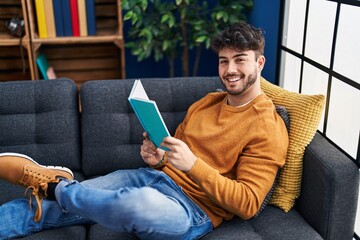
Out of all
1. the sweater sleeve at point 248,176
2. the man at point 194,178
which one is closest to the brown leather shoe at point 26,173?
the man at point 194,178

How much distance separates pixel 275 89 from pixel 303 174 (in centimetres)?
40

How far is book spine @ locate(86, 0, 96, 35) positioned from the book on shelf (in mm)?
372

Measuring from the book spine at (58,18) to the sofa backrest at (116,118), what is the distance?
925 mm

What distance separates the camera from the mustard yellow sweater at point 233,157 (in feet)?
4.52

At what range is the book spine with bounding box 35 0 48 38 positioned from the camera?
8.48ft

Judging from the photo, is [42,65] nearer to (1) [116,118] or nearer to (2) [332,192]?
(1) [116,118]

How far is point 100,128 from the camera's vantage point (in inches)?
74.2

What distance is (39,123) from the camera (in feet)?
6.18

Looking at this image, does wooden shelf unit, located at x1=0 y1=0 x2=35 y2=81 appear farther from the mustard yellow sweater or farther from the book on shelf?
the mustard yellow sweater

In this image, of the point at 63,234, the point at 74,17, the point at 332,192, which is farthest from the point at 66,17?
the point at 332,192

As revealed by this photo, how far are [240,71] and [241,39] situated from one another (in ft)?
0.39

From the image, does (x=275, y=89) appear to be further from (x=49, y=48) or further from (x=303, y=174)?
(x=49, y=48)

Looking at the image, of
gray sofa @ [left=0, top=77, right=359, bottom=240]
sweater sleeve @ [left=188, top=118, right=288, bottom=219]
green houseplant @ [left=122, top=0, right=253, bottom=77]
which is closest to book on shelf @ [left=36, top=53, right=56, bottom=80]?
green houseplant @ [left=122, top=0, right=253, bottom=77]

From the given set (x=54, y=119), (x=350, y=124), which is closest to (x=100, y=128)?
(x=54, y=119)
